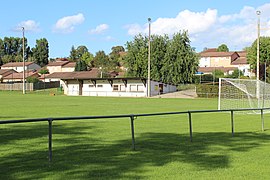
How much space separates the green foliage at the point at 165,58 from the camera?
7700 centimetres

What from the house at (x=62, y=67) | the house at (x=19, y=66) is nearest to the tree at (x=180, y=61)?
the house at (x=62, y=67)

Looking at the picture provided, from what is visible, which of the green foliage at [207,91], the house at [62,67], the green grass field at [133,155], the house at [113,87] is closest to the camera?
the green grass field at [133,155]

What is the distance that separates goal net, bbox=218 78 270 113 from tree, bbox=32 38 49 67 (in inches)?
5659

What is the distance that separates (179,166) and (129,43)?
73625 mm

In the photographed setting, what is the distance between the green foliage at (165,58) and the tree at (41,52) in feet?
306

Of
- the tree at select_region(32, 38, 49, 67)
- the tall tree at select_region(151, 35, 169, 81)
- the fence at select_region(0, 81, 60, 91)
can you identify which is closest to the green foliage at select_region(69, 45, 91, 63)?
the tree at select_region(32, 38, 49, 67)

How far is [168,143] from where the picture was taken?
11.9 metres

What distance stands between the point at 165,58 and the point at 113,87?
1156 centimetres

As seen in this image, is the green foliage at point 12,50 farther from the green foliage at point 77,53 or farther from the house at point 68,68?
the house at point 68,68

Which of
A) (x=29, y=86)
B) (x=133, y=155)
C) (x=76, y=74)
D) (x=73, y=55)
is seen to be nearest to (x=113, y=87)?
(x=29, y=86)

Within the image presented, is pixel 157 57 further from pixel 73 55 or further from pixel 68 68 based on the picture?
pixel 73 55

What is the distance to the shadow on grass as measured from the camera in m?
7.64

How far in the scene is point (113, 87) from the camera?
Result: 7588 centimetres

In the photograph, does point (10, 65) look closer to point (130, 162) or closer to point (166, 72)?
point (166, 72)
